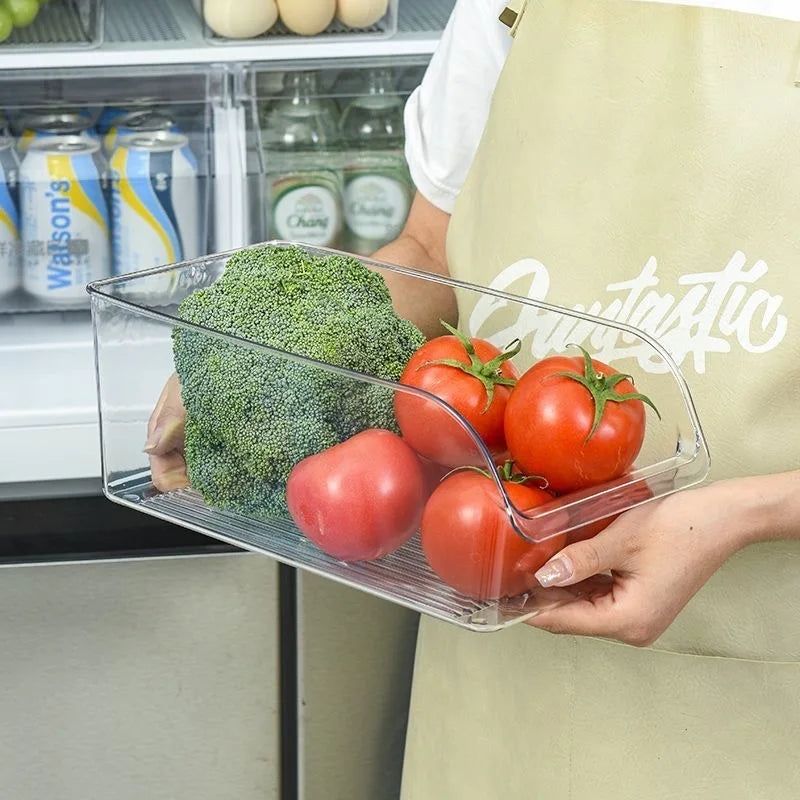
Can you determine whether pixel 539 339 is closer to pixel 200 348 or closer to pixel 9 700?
pixel 200 348

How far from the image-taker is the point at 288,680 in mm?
1375

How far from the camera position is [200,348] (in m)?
0.71

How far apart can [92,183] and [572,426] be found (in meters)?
0.90

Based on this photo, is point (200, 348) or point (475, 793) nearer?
point (200, 348)

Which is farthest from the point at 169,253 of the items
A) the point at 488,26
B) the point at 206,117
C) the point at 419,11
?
the point at 488,26

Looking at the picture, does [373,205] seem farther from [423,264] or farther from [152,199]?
[423,264]

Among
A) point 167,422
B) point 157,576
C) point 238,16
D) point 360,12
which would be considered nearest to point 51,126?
point 238,16

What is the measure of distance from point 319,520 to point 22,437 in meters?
0.70

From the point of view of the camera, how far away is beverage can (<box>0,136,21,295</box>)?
136 cm

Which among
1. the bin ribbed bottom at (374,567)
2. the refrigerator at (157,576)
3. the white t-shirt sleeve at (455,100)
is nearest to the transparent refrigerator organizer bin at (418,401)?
the bin ribbed bottom at (374,567)

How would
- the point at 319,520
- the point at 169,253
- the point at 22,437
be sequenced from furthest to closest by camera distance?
1. the point at 169,253
2. the point at 22,437
3. the point at 319,520

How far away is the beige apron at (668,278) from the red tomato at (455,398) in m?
0.14

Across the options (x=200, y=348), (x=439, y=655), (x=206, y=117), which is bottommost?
(x=439, y=655)

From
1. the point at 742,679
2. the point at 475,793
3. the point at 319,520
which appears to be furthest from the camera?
the point at 475,793
